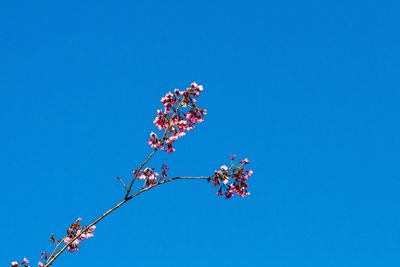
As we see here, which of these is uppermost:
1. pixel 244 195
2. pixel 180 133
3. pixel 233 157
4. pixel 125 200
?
pixel 180 133

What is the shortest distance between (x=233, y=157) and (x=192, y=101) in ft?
5.65

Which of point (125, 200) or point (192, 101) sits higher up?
point (192, 101)

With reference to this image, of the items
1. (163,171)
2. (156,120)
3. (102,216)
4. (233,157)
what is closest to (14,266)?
(102,216)

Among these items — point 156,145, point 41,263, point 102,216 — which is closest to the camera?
point 102,216

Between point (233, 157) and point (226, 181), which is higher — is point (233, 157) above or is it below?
above

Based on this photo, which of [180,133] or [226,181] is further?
[180,133]

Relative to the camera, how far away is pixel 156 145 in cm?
1127

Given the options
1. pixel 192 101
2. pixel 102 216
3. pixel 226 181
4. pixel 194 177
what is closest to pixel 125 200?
pixel 102 216

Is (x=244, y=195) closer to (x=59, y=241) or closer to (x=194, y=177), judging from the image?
(x=194, y=177)

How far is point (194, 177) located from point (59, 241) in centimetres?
313

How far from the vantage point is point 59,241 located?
9.87 m

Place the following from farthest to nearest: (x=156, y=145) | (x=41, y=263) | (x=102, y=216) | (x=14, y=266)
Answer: (x=156, y=145), (x=41, y=263), (x=14, y=266), (x=102, y=216)

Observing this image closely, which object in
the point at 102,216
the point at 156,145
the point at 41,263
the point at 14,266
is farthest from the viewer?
the point at 156,145

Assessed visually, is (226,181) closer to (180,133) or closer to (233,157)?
(233,157)
